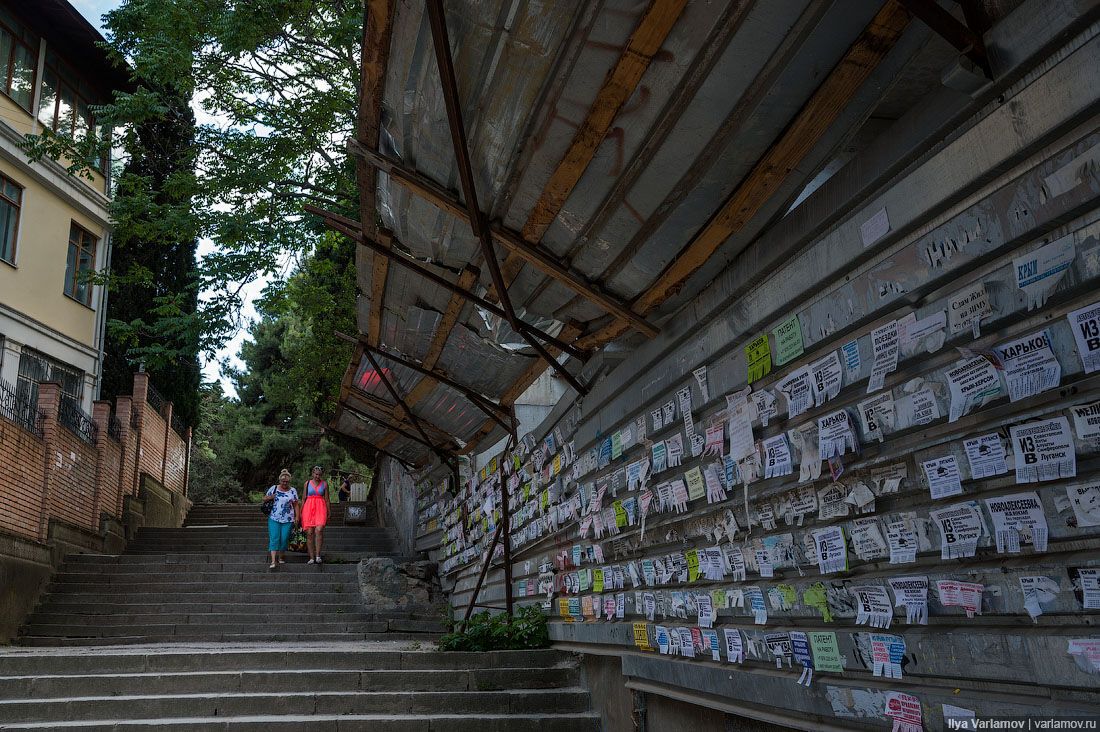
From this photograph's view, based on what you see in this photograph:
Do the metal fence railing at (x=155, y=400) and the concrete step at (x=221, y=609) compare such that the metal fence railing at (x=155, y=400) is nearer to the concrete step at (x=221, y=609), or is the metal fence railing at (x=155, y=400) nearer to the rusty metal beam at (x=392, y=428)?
the concrete step at (x=221, y=609)

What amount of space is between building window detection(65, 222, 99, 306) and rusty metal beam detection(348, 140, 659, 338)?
1942 cm

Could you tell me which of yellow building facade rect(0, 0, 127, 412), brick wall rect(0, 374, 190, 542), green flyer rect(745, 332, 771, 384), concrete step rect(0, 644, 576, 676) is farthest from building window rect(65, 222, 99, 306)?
green flyer rect(745, 332, 771, 384)

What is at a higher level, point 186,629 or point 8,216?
point 8,216

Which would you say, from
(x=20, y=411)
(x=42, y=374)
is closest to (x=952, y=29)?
(x=20, y=411)

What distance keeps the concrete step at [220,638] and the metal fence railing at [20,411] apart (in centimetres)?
345

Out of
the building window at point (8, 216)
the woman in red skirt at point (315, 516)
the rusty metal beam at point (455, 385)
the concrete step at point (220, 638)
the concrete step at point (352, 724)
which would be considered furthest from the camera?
the building window at point (8, 216)

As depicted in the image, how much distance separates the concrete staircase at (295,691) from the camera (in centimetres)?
705

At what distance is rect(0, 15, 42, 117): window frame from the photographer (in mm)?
19438

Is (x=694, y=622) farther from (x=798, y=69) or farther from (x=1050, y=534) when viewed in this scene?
(x=798, y=69)

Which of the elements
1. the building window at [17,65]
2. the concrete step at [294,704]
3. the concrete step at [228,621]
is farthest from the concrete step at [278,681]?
the building window at [17,65]

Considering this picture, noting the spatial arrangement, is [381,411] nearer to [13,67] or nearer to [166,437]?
[166,437]

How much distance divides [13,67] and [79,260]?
5.01m

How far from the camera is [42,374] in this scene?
1981 centimetres

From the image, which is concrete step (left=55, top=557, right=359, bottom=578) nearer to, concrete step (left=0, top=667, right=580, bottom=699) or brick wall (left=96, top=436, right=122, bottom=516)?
brick wall (left=96, top=436, right=122, bottom=516)
